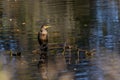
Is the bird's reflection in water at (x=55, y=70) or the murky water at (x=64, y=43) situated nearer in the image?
the bird's reflection in water at (x=55, y=70)

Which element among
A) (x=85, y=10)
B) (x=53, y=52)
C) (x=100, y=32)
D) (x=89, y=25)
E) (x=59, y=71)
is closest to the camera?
(x=59, y=71)

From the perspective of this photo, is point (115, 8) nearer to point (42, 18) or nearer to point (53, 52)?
point (42, 18)

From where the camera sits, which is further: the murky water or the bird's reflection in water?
the murky water

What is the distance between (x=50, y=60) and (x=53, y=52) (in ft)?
3.09

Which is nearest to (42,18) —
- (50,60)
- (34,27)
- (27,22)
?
(27,22)

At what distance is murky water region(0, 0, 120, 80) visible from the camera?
11.2 metres

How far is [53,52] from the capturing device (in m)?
13.7

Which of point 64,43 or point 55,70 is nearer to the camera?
point 55,70

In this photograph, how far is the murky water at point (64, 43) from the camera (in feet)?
36.8

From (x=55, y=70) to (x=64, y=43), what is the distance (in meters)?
3.06

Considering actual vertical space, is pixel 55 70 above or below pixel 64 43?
below

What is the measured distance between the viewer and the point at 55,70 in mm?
11539

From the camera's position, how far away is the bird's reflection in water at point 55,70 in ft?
34.9

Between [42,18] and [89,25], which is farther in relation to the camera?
[42,18]
